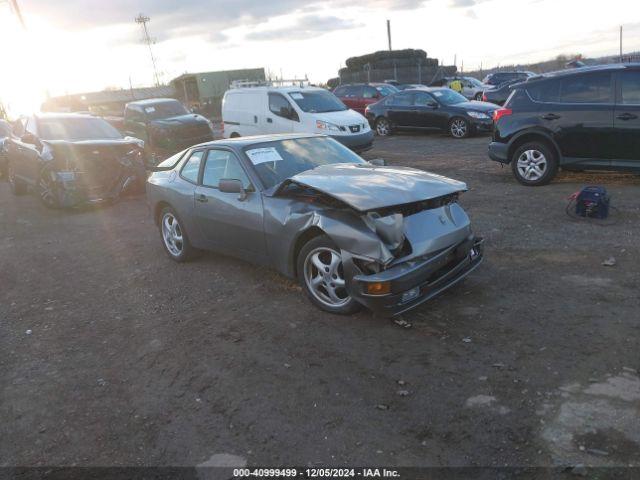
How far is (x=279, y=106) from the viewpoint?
1290 centimetres

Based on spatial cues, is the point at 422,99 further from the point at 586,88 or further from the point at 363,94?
the point at 586,88

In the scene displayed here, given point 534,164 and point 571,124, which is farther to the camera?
point 534,164

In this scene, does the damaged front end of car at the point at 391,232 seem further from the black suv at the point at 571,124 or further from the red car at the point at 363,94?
the red car at the point at 363,94

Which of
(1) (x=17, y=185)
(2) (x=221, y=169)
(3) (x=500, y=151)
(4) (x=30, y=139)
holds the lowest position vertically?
(3) (x=500, y=151)

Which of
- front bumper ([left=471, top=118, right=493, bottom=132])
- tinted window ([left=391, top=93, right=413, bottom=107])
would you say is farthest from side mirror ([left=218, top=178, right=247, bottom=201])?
tinted window ([left=391, top=93, right=413, bottom=107])

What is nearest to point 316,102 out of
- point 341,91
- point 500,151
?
point 500,151

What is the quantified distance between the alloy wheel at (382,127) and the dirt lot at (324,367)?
11.6m

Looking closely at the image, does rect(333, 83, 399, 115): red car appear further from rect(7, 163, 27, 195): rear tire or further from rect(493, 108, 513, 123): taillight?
rect(7, 163, 27, 195): rear tire

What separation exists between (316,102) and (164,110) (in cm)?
601

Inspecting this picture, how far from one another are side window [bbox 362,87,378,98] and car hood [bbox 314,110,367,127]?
7.76m

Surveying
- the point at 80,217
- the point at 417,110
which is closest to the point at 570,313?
the point at 80,217

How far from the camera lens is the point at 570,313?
13.4 feet

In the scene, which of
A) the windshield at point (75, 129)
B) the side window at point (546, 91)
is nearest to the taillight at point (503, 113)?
the side window at point (546, 91)

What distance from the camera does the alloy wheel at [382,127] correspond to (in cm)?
1728
